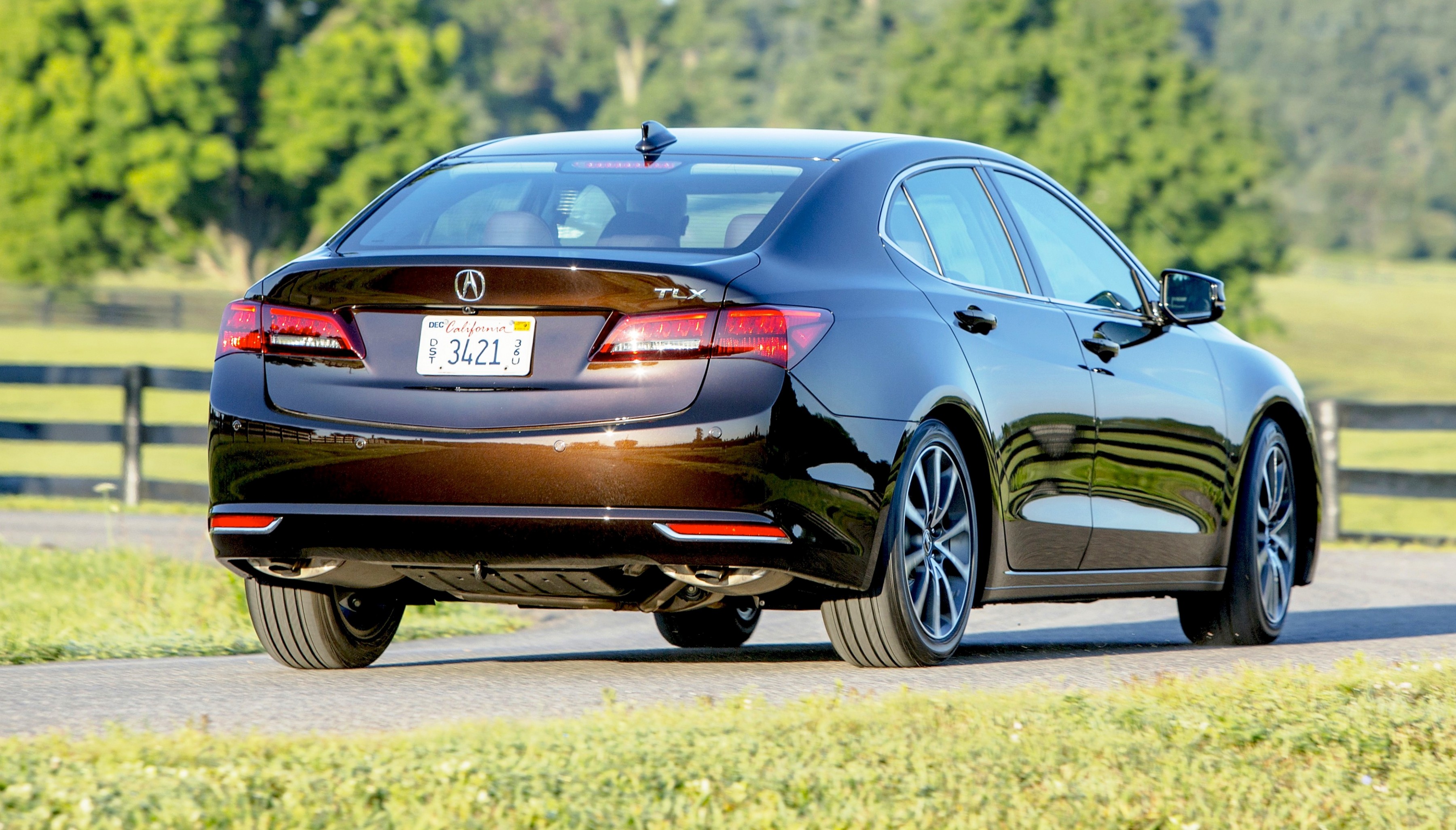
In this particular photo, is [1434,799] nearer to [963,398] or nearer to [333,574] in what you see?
[963,398]

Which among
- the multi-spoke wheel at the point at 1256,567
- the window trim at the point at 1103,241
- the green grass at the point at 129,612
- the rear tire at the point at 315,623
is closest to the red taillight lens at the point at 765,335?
the rear tire at the point at 315,623

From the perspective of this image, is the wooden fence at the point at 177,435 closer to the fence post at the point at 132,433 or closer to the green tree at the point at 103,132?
the fence post at the point at 132,433

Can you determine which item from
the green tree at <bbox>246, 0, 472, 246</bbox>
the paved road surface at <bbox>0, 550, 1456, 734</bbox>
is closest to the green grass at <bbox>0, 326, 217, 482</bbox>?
the green tree at <bbox>246, 0, 472, 246</bbox>

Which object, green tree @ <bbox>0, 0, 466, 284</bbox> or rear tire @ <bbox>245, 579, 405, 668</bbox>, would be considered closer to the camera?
rear tire @ <bbox>245, 579, 405, 668</bbox>

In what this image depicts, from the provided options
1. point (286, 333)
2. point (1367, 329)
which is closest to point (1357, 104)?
point (1367, 329)

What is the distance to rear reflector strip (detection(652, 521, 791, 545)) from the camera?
5379mm

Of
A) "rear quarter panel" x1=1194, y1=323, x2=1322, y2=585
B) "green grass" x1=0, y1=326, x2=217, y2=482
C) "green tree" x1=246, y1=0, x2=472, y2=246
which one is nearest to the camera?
"rear quarter panel" x1=1194, y1=323, x2=1322, y2=585

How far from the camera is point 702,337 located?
5.37 meters

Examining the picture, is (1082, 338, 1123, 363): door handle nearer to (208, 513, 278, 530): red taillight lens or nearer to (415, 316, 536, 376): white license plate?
(415, 316, 536, 376): white license plate

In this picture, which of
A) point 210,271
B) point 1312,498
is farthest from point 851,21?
point 1312,498

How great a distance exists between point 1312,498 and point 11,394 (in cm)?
4888

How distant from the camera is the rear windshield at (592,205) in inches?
232

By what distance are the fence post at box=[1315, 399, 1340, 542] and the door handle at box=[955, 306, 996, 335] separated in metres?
10.9

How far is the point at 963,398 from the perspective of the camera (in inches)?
239
